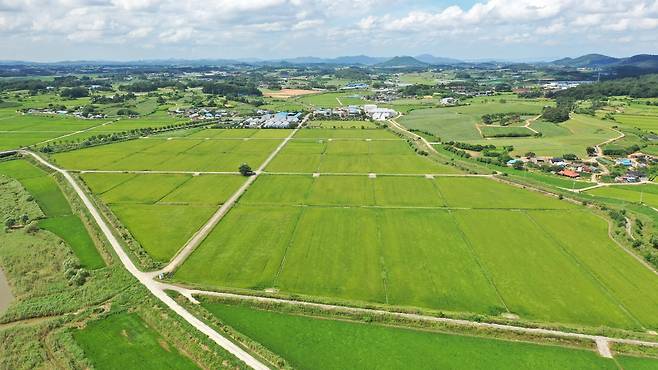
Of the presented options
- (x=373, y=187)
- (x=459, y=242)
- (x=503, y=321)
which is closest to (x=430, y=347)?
(x=503, y=321)

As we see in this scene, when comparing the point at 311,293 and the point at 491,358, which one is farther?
the point at 311,293

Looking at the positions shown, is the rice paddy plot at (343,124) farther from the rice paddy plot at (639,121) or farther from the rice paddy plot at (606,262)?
the rice paddy plot at (606,262)

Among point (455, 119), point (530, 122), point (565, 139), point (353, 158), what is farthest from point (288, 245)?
point (530, 122)

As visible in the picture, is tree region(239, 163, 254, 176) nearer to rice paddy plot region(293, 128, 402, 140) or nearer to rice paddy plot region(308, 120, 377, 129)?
rice paddy plot region(293, 128, 402, 140)

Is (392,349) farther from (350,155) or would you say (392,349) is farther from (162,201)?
(350,155)

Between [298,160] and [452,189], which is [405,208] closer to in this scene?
[452,189]
